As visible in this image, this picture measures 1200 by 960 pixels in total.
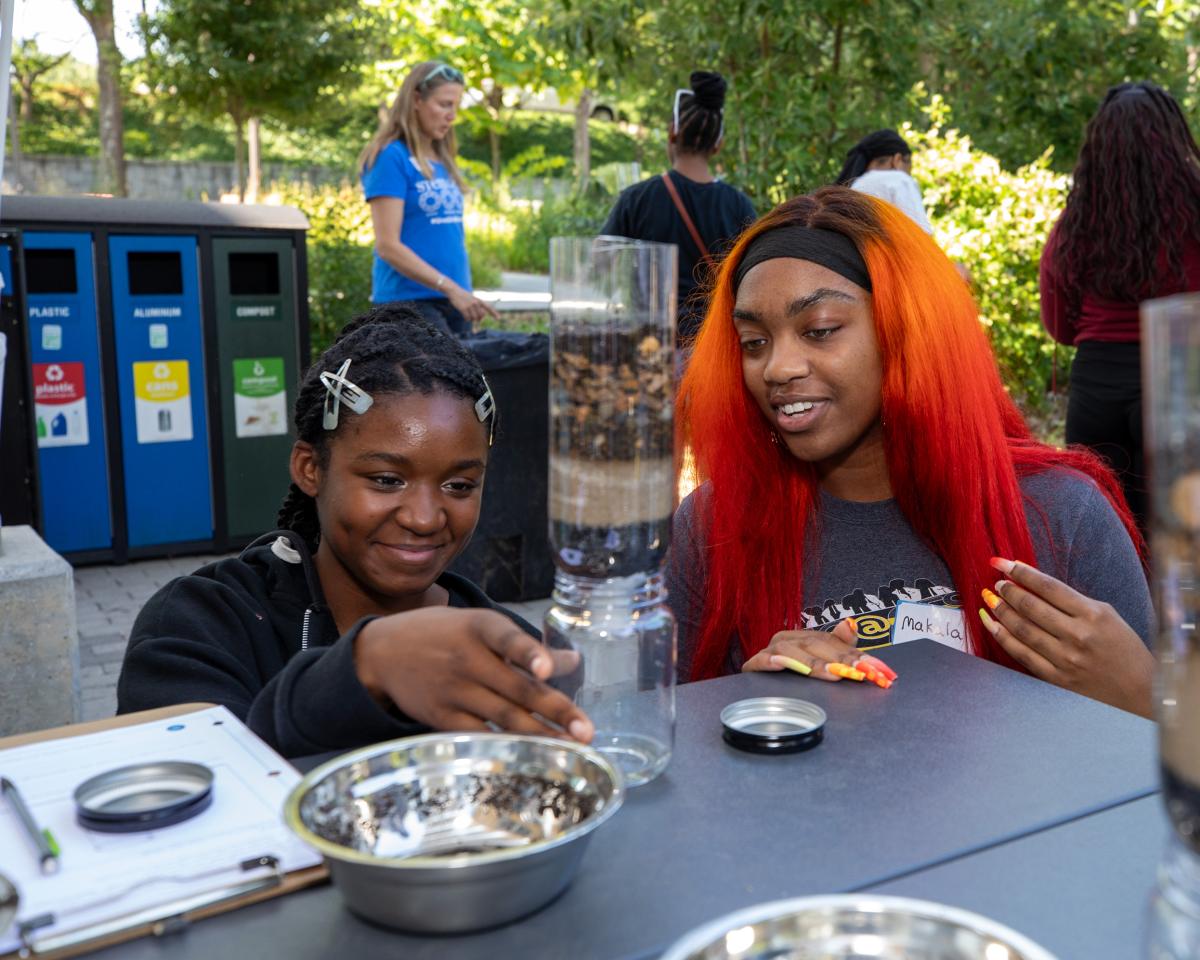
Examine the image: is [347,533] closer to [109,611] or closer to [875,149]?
[109,611]

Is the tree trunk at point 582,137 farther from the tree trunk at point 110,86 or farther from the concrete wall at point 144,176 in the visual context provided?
the tree trunk at point 110,86

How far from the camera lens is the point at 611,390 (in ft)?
3.75

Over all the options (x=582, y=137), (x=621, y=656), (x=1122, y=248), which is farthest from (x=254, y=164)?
(x=621, y=656)

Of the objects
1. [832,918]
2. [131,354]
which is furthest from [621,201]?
[832,918]

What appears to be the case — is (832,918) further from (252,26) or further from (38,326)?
(252,26)

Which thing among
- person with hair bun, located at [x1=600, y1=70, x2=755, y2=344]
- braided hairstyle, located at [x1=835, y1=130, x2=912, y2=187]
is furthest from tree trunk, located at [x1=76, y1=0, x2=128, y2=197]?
person with hair bun, located at [x1=600, y1=70, x2=755, y2=344]

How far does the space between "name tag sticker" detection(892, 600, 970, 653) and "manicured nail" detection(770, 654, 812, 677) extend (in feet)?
1.51

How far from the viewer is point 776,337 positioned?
6.66ft

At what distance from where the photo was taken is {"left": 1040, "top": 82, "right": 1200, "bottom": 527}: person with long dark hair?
13.9ft

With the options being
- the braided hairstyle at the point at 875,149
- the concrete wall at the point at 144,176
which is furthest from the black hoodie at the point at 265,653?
the concrete wall at the point at 144,176

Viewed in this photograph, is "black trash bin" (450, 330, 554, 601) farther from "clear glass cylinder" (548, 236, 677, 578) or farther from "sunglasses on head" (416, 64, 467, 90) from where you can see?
"clear glass cylinder" (548, 236, 677, 578)

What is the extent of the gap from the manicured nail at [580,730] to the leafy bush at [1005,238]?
734cm

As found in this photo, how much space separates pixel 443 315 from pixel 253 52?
9.02 metres

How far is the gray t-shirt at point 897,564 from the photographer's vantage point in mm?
1971
